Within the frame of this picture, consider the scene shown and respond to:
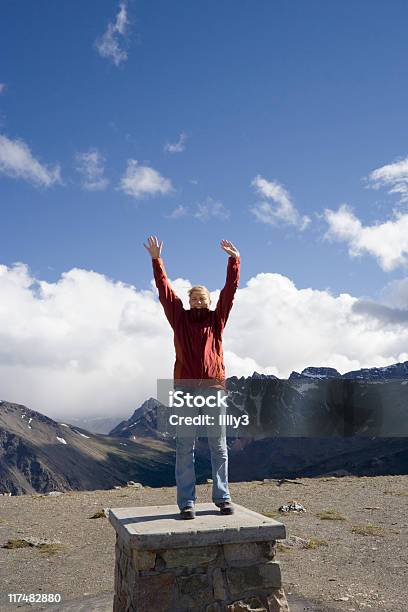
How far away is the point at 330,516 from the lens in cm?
Answer: 1798

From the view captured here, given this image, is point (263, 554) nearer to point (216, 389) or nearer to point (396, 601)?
point (216, 389)

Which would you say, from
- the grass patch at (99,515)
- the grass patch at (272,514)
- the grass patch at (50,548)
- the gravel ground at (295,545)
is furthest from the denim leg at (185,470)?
the grass patch at (99,515)

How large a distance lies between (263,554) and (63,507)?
53.1 ft

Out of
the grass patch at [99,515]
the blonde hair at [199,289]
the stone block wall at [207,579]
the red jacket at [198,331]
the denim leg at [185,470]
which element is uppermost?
the blonde hair at [199,289]

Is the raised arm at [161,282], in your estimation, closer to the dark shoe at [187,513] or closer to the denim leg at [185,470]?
the denim leg at [185,470]

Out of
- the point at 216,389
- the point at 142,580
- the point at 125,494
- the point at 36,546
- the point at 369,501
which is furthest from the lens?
the point at 125,494

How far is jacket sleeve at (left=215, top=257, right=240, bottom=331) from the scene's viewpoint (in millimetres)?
8547

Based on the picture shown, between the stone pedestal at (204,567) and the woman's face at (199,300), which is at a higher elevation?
the woman's face at (199,300)

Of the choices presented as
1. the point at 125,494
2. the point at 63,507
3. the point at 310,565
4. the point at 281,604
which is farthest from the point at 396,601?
the point at 125,494

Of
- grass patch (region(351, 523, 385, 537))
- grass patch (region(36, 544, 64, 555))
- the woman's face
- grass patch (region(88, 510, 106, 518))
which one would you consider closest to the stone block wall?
the woman's face

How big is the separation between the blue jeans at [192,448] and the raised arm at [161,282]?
1404mm

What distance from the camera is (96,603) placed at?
10.3 m

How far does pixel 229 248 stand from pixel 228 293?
2.41ft

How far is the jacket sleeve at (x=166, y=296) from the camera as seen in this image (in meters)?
8.56
